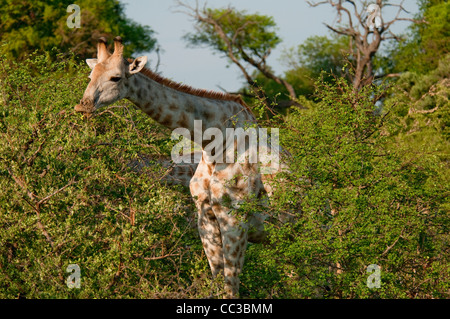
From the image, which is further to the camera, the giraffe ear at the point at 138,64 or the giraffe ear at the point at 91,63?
the giraffe ear at the point at 91,63

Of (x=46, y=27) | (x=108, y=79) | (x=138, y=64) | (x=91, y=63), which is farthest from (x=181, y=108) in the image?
(x=46, y=27)

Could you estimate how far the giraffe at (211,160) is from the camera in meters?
8.01

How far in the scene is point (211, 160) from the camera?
29.4ft

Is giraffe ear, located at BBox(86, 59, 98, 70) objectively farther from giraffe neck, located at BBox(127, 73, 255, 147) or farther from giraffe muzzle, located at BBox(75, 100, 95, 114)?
giraffe muzzle, located at BBox(75, 100, 95, 114)

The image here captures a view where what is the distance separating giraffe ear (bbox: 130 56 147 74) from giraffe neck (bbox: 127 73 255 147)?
0.11 m

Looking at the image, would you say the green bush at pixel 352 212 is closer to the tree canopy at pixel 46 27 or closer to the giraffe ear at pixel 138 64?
the giraffe ear at pixel 138 64

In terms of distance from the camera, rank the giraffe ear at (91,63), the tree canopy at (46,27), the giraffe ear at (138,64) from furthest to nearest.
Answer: the tree canopy at (46,27) → the giraffe ear at (91,63) → the giraffe ear at (138,64)

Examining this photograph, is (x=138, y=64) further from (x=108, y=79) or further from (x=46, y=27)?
(x=46, y=27)

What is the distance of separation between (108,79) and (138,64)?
1.49 ft

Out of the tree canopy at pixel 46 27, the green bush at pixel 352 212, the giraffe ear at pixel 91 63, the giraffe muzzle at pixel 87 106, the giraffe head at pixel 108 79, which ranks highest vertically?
the tree canopy at pixel 46 27

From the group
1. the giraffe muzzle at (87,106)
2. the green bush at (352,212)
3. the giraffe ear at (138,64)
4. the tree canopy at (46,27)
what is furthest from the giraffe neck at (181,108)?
the tree canopy at (46,27)

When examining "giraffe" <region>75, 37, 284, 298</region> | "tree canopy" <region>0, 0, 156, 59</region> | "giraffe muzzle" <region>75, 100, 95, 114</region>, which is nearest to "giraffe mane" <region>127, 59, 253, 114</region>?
"giraffe" <region>75, 37, 284, 298</region>
